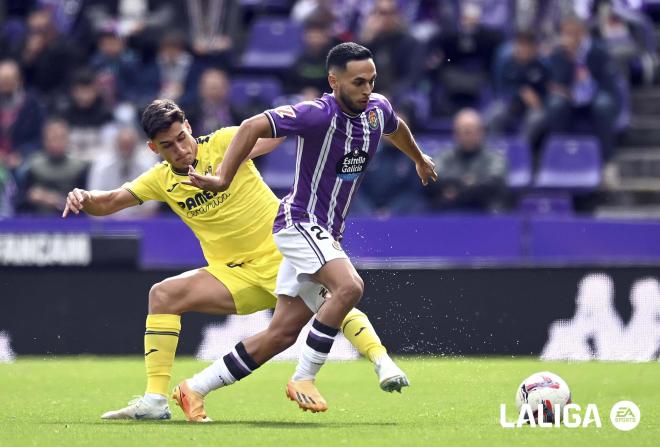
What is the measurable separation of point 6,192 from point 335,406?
713 centimetres

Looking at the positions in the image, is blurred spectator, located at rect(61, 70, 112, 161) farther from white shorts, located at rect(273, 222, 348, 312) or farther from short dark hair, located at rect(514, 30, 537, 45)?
white shorts, located at rect(273, 222, 348, 312)

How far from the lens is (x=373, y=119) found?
8344 mm

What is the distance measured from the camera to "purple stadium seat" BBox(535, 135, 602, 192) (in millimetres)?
15570

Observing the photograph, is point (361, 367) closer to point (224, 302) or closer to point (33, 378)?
point (33, 378)

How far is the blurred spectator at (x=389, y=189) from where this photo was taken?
48.7ft

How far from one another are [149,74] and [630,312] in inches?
281

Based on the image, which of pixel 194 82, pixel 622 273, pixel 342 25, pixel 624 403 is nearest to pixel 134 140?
pixel 194 82

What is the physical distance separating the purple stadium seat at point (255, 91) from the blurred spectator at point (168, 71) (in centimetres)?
53

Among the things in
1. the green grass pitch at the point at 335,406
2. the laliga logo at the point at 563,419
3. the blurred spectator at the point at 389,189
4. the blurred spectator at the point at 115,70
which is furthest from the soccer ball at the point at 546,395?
the blurred spectator at the point at 115,70

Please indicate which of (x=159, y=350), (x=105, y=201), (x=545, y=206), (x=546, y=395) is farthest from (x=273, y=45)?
(x=546, y=395)

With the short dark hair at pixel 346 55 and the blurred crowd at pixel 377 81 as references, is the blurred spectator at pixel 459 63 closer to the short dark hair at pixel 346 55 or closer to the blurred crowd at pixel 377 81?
the blurred crowd at pixel 377 81

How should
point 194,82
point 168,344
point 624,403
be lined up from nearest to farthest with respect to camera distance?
point 168,344 < point 624,403 < point 194,82

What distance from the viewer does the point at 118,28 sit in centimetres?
1823

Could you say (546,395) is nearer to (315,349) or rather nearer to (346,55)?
(315,349)
